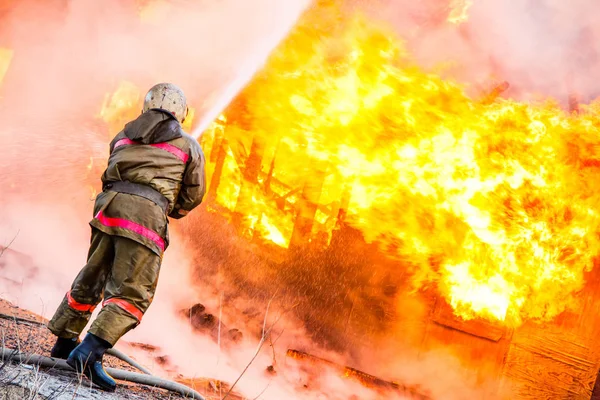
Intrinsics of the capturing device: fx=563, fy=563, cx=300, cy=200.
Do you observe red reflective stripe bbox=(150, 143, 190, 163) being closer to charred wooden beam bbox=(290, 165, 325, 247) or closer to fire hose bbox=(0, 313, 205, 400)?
fire hose bbox=(0, 313, 205, 400)

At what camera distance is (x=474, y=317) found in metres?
6.49

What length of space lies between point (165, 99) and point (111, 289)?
1.14 m

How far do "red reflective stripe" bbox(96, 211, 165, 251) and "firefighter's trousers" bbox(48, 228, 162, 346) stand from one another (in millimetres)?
67

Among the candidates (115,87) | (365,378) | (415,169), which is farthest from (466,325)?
(115,87)

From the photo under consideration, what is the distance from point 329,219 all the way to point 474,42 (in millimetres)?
2920

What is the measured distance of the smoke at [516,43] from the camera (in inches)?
254

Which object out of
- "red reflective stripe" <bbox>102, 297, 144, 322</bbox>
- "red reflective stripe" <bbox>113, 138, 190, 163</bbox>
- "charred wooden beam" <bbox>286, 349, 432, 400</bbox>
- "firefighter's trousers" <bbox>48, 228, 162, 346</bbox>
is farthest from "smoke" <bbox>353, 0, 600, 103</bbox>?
"red reflective stripe" <bbox>102, 297, 144, 322</bbox>

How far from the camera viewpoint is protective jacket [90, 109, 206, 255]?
3086mm

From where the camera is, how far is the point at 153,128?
10.4ft

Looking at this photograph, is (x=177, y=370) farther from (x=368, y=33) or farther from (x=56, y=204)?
(x=368, y=33)

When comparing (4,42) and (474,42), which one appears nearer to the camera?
(474,42)

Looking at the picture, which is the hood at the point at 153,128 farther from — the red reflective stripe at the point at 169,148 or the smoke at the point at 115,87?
the smoke at the point at 115,87

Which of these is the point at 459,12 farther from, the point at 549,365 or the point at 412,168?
the point at 549,365

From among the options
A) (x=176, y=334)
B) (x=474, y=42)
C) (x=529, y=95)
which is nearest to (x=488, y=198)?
(x=529, y=95)
